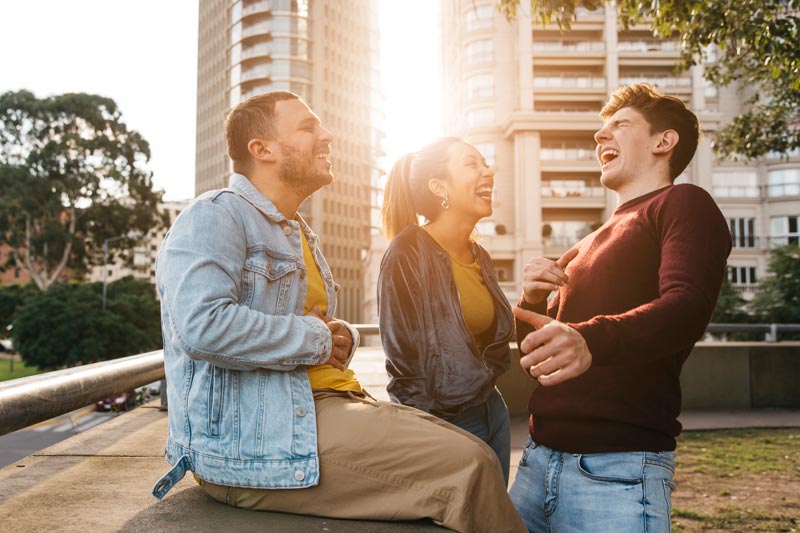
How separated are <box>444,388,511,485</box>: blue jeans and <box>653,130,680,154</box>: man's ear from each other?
1305 millimetres

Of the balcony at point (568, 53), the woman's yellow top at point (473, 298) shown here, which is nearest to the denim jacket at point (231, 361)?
the woman's yellow top at point (473, 298)

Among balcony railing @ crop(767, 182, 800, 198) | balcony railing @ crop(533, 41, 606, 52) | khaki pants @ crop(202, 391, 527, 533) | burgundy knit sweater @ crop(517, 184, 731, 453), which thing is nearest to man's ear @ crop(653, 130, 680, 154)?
burgundy knit sweater @ crop(517, 184, 731, 453)

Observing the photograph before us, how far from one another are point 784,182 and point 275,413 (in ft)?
181

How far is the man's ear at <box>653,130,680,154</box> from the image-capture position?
2160 mm

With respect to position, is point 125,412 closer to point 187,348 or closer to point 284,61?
point 187,348

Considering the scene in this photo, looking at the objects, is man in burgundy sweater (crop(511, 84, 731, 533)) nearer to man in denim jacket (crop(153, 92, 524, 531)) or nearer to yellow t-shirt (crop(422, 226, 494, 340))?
man in denim jacket (crop(153, 92, 524, 531))

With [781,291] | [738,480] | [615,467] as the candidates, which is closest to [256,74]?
[781,291]

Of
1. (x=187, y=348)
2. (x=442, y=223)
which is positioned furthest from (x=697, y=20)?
(x=187, y=348)

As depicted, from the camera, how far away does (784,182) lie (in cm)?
4956

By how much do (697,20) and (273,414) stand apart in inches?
224

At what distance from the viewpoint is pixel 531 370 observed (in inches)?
60.3

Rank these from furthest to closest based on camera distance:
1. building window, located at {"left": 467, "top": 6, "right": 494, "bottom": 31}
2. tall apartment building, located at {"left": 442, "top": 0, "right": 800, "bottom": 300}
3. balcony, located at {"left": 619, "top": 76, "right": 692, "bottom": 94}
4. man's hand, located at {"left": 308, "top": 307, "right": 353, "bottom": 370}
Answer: building window, located at {"left": 467, "top": 6, "right": 494, "bottom": 31} → balcony, located at {"left": 619, "top": 76, "right": 692, "bottom": 94} → tall apartment building, located at {"left": 442, "top": 0, "right": 800, "bottom": 300} → man's hand, located at {"left": 308, "top": 307, "right": 353, "bottom": 370}

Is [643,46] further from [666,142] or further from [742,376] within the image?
[666,142]

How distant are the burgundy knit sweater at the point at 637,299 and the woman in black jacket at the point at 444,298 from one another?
650mm
